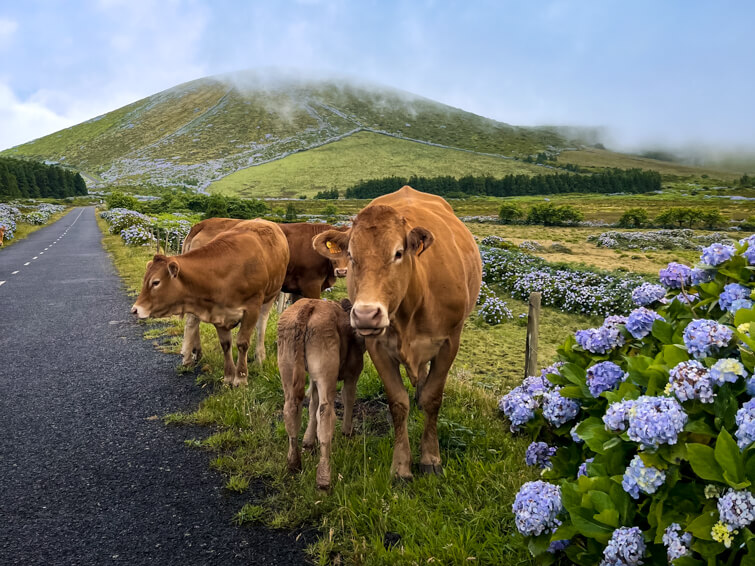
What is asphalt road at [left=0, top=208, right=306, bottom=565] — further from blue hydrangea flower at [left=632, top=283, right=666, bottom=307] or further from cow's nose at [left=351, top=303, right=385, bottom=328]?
blue hydrangea flower at [left=632, top=283, right=666, bottom=307]

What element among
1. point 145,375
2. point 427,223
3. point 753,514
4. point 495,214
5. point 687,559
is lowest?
point 495,214

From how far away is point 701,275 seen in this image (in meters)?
3.12

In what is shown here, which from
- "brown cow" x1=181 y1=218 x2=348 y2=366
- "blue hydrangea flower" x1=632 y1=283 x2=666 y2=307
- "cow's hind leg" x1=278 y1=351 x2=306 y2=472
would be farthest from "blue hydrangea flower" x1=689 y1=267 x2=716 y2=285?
"brown cow" x1=181 y1=218 x2=348 y2=366

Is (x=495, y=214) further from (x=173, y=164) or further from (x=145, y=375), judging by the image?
(x=173, y=164)

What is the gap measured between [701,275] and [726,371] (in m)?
1.19

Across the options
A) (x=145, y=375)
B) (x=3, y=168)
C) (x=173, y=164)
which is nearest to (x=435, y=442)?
(x=145, y=375)

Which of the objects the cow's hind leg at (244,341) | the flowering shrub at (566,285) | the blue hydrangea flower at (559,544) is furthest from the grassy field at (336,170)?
the blue hydrangea flower at (559,544)

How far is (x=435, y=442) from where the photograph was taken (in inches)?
189

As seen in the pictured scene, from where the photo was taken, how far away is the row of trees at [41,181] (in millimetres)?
108194

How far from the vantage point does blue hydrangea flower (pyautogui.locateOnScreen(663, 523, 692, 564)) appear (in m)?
2.09

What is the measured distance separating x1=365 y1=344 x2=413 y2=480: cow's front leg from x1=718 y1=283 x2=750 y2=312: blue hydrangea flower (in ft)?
8.92

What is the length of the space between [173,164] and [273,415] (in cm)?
19676

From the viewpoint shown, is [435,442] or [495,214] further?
[495,214]

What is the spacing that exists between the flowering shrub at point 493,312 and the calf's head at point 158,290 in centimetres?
1220
